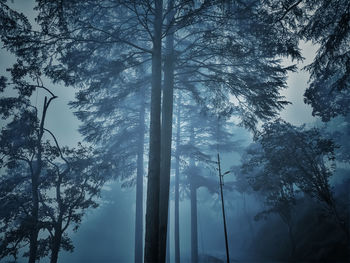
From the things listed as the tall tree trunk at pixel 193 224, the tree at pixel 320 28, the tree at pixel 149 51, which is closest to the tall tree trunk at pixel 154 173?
the tree at pixel 149 51

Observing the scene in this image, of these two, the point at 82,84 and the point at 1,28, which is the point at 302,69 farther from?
the point at 1,28

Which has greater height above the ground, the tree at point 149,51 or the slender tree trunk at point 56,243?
the tree at point 149,51

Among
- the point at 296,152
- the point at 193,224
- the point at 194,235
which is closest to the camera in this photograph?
the point at 296,152

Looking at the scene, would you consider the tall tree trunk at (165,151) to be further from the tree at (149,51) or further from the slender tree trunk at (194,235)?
the slender tree trunk at (194,235)

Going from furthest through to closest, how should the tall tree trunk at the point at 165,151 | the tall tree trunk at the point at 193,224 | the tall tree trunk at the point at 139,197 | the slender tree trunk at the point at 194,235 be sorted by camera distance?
the tall tree trunk at the point at 193,224
the slender tree trunk at the point at 194,235
the tall tree trunk at the point at 139,197
the tall tree trunk at the point at 165,151

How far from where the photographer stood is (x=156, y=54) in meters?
6.85

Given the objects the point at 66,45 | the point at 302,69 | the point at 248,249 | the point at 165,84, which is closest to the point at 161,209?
the point at 165,84

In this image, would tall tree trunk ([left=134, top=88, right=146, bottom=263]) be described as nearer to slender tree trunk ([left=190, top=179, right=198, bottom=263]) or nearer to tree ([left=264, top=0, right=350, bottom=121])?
slender tree trunk ([left=190, top=179, right=198, bottom=263])

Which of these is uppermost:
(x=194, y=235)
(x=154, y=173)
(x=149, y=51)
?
(x=149, y=51)

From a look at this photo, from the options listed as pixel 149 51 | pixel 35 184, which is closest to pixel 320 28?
pixel 149 51

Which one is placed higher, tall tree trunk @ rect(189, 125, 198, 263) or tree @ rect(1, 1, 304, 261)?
tree @ rect(1, 1, 304, 261)

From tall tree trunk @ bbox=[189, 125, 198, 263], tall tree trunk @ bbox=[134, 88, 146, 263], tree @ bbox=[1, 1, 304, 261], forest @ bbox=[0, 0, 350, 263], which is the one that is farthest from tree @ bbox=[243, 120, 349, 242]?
tall tree trunk @ bbox=[134, 88, 146, 263]

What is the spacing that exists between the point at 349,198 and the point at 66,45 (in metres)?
23.8

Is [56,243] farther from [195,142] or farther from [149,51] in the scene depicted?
[195,142]
